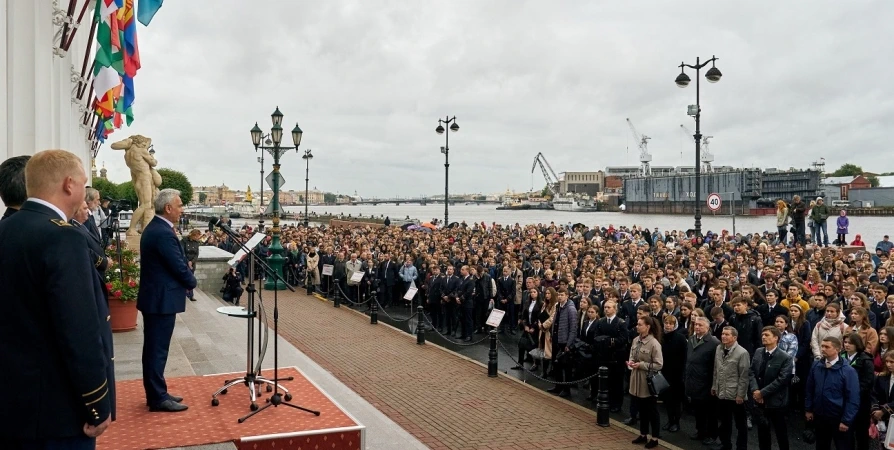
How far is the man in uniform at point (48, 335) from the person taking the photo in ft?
11.0

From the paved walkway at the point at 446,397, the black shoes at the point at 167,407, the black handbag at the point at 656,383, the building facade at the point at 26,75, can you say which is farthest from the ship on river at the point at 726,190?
the black shoes at the point at 167,407

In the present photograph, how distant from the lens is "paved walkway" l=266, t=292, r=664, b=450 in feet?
30.0

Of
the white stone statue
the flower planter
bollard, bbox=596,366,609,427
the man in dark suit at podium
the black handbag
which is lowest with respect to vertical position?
bollard, bbox=596,366,609,427

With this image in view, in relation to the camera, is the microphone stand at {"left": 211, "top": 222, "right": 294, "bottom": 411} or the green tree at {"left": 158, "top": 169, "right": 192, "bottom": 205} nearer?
the microphone stand at {"left": 211, "top": 222, "right": 294, "bottom": 411}

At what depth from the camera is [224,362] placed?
10.0 metres

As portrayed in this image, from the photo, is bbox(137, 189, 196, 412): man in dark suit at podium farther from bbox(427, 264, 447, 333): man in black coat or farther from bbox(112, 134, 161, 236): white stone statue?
bbox(112, 134, 161, 236): white stone statue

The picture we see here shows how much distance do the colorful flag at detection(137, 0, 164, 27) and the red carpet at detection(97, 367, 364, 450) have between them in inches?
271

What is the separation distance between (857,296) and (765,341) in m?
2.72

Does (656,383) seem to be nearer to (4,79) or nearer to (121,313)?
(121,313)

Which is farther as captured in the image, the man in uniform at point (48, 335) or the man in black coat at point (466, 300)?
the man in black coat at point (466, 300)

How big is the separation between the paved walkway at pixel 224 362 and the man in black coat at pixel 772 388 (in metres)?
4.36

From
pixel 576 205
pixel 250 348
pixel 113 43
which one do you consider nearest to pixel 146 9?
pixel 113 43

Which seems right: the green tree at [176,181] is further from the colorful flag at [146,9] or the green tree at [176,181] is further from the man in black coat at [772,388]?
the man in black coat at [772,388]

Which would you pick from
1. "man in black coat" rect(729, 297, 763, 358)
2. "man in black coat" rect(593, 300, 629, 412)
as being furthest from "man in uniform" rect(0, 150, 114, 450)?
"man in black coat" rect(729, 297, 763, 358)
